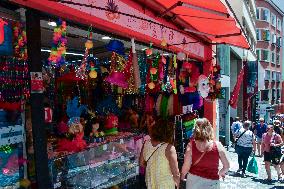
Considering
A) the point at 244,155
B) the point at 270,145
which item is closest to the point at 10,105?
the point at 270,145

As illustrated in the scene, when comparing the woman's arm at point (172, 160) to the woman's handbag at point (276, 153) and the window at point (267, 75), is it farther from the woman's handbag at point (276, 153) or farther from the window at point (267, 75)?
the window at point (267, 75)

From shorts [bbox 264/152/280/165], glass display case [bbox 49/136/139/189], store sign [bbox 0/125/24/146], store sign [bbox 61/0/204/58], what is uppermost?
store sign [bbox 61/0/204/58]

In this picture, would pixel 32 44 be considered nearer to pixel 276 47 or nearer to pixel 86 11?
pixel 86 11

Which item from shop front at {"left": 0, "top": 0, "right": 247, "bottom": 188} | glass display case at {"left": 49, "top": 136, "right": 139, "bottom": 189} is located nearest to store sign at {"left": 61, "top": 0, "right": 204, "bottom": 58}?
shop front at {"left": 0, "top": 0, "right": 247, "bottom": 188}

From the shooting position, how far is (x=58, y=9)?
12.6ft

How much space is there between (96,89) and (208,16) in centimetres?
303

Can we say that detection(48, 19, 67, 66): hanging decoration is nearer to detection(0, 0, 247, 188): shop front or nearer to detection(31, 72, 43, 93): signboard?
detection(0, 0, 247, 188): shop front

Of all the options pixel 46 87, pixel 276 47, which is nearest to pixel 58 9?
pixel 46 87

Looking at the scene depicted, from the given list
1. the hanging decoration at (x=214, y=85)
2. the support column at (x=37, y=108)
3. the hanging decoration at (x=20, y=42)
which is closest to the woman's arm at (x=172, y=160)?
the support column at (x=37, y=108)

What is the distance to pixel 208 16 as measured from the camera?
5652 millimetres

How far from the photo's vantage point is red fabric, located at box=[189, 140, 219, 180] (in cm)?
482

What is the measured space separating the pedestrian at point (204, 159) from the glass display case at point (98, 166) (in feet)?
4.21

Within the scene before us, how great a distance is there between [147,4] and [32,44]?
9.37ft

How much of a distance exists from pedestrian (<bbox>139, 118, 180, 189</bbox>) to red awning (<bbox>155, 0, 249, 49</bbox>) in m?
1.61
